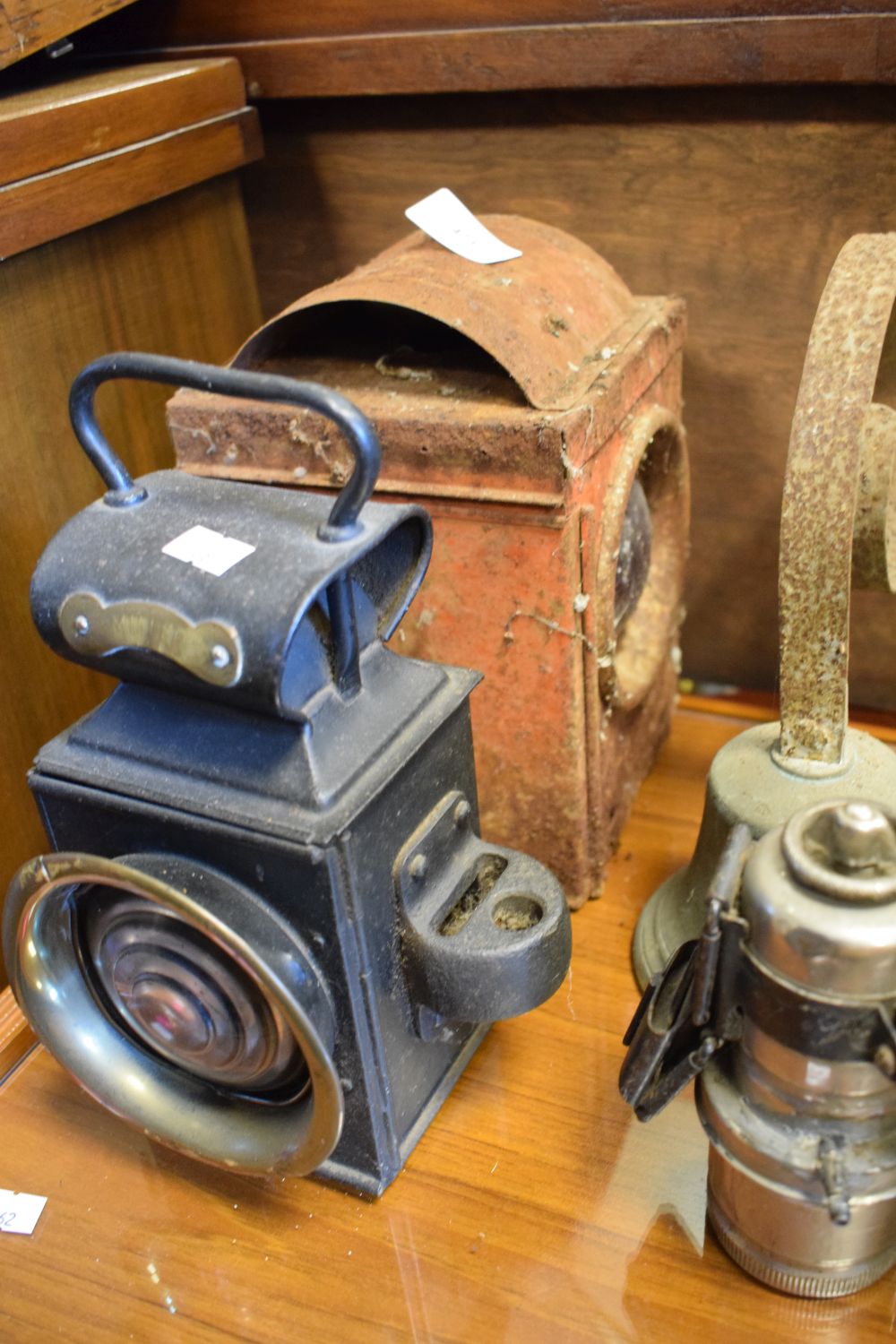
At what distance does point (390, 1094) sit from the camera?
111 cm

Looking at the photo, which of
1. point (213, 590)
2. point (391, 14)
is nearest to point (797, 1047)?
point (213, 590)

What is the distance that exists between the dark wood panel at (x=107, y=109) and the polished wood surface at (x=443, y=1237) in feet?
3.47

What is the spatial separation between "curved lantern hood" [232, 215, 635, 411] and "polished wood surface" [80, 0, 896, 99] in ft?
0.72

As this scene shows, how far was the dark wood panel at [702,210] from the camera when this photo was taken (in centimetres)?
151

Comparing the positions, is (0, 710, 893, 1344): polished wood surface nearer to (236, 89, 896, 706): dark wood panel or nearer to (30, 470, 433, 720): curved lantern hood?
(30, 470, 433, 720): curved lantern hood

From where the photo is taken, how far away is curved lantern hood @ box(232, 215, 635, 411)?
1.23 meters

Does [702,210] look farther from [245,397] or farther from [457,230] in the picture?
[245,397]

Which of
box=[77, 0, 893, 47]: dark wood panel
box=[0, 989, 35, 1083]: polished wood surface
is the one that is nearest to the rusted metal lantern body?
box=[77, 0, 893, 47]: dark wood panel

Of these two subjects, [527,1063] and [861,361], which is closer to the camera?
[861,361]

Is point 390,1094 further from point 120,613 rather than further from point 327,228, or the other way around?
point 327,228

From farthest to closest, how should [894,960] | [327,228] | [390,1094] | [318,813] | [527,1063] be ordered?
[327,228] < [527,1063] < [390,1094] < [318,813] < [894,960]

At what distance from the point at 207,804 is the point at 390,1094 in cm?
35

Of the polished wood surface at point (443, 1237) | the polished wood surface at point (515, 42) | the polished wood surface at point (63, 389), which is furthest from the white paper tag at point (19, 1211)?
the polished wood surface at point (515, 42)

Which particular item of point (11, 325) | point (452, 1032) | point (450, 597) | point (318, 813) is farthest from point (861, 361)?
point (11, 325)
